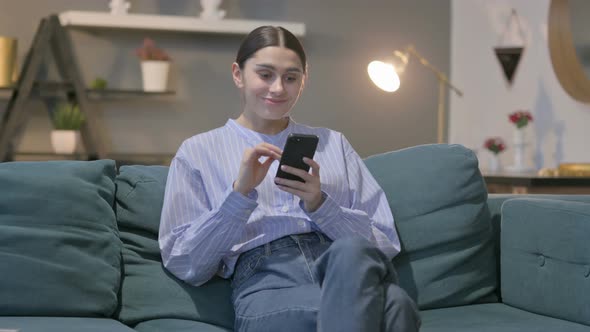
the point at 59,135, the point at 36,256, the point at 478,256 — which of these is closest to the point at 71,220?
the point at 36,256

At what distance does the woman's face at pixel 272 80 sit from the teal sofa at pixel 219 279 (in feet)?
1.14

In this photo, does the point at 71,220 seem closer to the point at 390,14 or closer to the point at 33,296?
the point at 33,296

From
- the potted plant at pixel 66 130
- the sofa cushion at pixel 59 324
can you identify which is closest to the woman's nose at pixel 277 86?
the sofa cushion at pixel 59 324

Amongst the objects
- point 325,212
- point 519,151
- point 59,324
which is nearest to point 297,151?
point 325,212

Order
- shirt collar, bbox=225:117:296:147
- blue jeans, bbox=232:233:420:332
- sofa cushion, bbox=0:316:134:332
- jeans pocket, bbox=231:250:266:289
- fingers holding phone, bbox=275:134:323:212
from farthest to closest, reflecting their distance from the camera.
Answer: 1. shirt collar, bbox=225:117:296:147
2. jeans pocket, bbox=231:250:266:289
3. fingers holding phone, bbox=275:134:323:212
4. sofa cushion, bbox=0:316:134:332
5. blue jeans, bbox=232:233:420:332

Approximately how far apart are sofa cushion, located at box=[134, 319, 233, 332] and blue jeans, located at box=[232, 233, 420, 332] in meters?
0.09

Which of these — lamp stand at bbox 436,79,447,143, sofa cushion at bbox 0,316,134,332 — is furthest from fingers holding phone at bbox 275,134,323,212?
lamp stand at bbox 436,79,447,143

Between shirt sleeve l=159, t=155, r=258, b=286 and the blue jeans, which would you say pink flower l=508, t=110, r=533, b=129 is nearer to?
the blue jeans

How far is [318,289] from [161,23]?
10.7 ft

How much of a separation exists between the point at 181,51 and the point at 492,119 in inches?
74.5

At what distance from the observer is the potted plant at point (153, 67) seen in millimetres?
4777

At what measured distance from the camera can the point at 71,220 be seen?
2.03m

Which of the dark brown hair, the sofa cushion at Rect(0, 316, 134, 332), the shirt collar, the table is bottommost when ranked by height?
the table

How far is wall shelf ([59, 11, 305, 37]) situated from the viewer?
464cm
